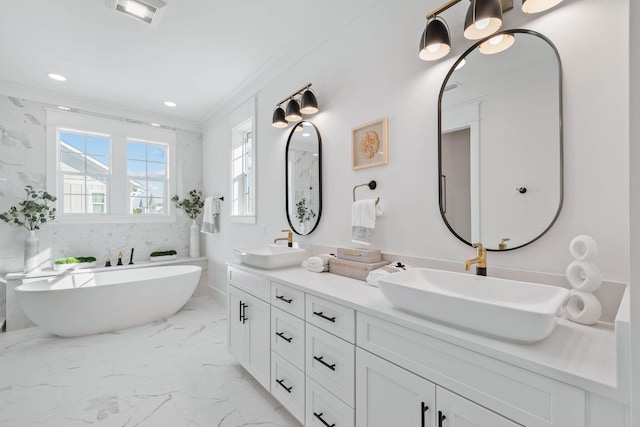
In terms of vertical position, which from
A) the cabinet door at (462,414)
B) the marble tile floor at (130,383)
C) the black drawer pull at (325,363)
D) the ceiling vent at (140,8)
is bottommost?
the marble tile floor at (130,383)

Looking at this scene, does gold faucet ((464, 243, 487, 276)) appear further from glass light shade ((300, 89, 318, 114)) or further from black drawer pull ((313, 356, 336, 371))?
glass light shade ((300, 89, 318, 114))

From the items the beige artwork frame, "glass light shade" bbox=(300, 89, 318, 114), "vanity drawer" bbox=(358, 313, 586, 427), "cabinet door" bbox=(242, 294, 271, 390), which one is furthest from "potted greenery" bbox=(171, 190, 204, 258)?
"vanity drawer" bbox=(358, 313, 586, 427)

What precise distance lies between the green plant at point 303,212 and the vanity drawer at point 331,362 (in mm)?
1073

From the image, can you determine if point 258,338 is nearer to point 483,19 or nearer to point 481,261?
point 481,261

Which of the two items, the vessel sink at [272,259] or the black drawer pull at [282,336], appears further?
the vessel sink at [272,259]

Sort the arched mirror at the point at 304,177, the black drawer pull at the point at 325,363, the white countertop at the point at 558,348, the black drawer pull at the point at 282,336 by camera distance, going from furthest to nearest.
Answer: the arched mirror at the point at 304,177
the black drawer pull at the point at 282,336
the black drawer pull at the point at 325,363
the white countertop at the point at 558,348

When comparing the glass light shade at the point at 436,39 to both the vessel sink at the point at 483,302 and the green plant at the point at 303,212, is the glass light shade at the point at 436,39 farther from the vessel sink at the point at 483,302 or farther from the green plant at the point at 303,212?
the green plant at the point at 303,212

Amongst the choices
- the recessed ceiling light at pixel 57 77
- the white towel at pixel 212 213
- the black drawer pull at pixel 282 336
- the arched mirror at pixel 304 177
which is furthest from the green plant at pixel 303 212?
the recessed ceiling light at pixel 57 77

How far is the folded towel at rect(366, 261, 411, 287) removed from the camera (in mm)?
1602

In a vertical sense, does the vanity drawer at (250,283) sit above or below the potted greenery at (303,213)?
below

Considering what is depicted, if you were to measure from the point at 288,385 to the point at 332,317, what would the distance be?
2.16ft

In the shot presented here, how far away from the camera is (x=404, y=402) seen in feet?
3.72

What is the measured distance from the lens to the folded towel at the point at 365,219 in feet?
6.10

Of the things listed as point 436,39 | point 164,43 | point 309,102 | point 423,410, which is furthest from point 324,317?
point 164,43
